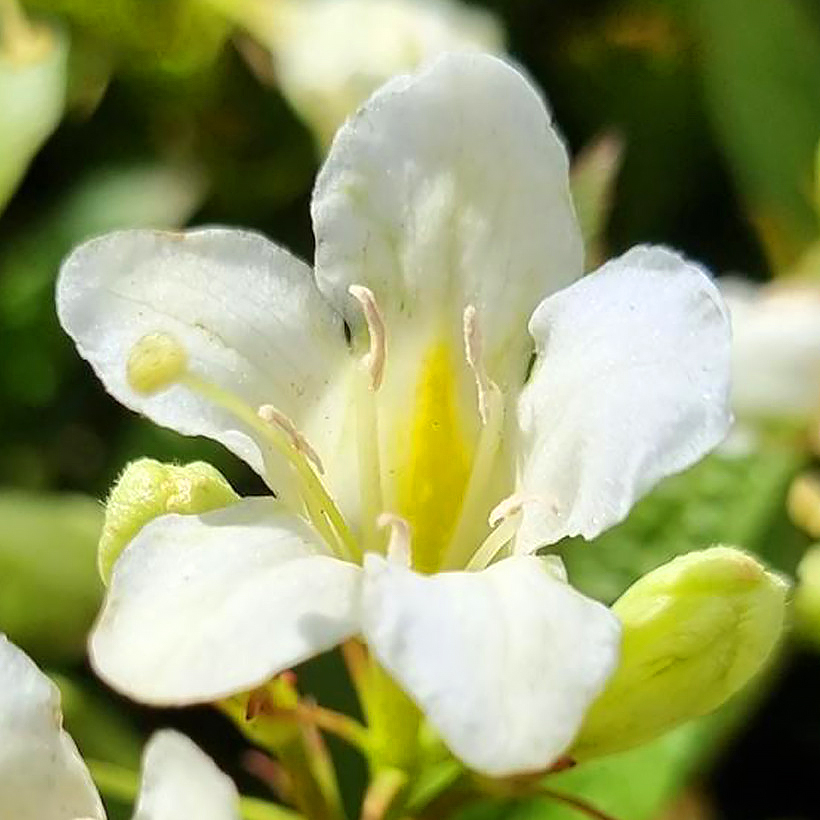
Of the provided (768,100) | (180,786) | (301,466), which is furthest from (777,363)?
(180,786)

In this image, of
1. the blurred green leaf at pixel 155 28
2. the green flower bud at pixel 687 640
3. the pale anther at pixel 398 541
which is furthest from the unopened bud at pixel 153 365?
the blurred green leaf at pixel 155 28

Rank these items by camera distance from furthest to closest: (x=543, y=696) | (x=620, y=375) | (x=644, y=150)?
(x=644, y=150) → (x=620, y=375) → (x=543, y=696)

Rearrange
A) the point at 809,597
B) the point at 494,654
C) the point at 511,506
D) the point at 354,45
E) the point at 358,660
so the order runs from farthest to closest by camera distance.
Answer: the point at 354,45 → the point at 809,597 → the point at 358,660 → the point at 511,506 → the point at 494,654

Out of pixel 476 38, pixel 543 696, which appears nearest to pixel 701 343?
pixel 543 696

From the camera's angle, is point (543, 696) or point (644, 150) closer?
point (543, 696)

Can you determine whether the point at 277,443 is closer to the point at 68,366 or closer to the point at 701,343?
the point at 701,343

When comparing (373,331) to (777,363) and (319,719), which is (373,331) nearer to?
(319,719)

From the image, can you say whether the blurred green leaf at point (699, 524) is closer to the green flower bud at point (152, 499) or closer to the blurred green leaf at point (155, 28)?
the green flower bud at point (152, 499)
